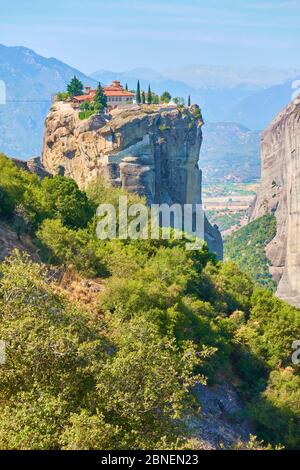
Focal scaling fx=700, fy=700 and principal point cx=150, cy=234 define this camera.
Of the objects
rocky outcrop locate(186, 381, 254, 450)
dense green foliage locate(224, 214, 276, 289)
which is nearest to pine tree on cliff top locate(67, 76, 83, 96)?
dense green foliage locate(224, 214, 276, 289)

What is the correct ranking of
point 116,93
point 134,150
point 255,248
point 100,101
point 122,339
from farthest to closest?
1. point 255,248
2. point 116,93
3. point 100,101
4. point 134,150
5. point 122,339

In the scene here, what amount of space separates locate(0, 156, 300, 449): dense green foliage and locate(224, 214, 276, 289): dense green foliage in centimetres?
6079

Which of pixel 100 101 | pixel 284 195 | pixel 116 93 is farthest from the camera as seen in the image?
pixel 284 195

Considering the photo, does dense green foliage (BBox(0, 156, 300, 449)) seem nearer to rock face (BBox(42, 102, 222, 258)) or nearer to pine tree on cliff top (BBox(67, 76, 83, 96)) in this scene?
rock face (BBox(42, 102, 222, 258))

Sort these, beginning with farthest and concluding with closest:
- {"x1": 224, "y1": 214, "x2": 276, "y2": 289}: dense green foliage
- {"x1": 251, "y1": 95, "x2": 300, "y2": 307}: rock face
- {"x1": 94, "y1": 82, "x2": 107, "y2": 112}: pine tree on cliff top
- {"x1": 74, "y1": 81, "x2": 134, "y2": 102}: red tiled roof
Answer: {"x1": 224, "y1": 214, "x2": 276, "y2": 289}: dense green foliage → {"x1": 251, "y1": 95, "x2": 300, "y2": 307}: rock face → {"x1": 74, "y1": 81, "x2": 134, "y2": 102}: red tiled roof → {"x1": 94, "y1": 82, "x2": 107, "y2": 112}: pine tree on cliff top

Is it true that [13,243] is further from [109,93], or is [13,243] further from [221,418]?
[109,93]

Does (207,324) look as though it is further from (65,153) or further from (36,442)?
(65,153)

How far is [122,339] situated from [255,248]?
9684 cm

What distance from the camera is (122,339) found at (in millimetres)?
13719

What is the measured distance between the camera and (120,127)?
54.9m

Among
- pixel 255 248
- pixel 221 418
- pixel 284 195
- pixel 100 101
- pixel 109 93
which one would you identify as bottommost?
pixel 221 418

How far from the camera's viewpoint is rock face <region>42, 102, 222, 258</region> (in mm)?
54406

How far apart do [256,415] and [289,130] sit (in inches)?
3290

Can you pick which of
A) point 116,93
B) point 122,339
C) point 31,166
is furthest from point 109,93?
point 122,339
